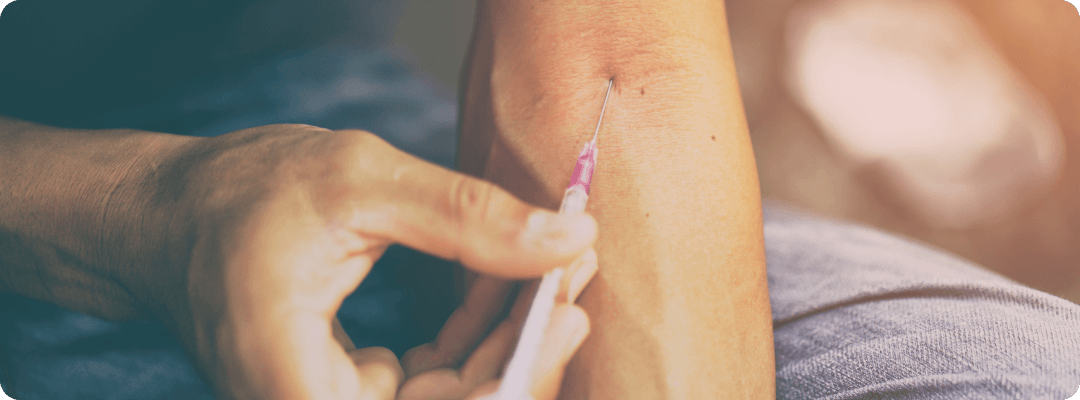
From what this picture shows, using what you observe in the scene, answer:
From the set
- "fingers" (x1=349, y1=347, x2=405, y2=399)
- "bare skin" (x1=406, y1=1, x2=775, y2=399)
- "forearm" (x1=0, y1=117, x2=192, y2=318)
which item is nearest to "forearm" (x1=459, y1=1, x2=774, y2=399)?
"bare skin" (x1=406, y1=1, x2=775, y2=399)

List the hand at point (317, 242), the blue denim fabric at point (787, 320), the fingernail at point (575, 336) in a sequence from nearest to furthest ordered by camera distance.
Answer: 1. the hand at point (317, 242)
2. the fingernail at point (575, 336)
3. the blue denim fabric at point (787, 320)

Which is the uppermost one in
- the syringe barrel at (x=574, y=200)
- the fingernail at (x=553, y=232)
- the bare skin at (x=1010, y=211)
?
the fingernail at (x=553, y=232)

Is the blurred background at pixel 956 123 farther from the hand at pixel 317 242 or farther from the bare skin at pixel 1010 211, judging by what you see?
the hand at pixel 317 242

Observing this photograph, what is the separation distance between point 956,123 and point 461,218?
2.14 meters

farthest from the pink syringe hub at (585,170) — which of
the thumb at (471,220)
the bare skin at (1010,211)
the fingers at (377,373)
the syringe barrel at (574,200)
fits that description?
the bare skin at (1010,211)

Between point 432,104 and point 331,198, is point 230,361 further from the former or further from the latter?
point 432,104

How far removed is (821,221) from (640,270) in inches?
29.7

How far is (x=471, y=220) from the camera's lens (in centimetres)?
52

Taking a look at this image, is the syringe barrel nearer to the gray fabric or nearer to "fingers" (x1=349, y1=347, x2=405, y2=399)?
"fingers" (x1=349, y1=347, x2=405, y2=399)

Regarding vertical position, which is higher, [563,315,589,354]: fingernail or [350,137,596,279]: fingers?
[350,137,596,279]: fingers

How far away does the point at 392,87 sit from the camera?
3.65 ft

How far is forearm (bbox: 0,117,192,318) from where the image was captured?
683mm

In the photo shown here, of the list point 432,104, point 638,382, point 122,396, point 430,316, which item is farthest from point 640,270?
point 122,396

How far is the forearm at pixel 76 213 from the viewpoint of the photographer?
2.24ft
